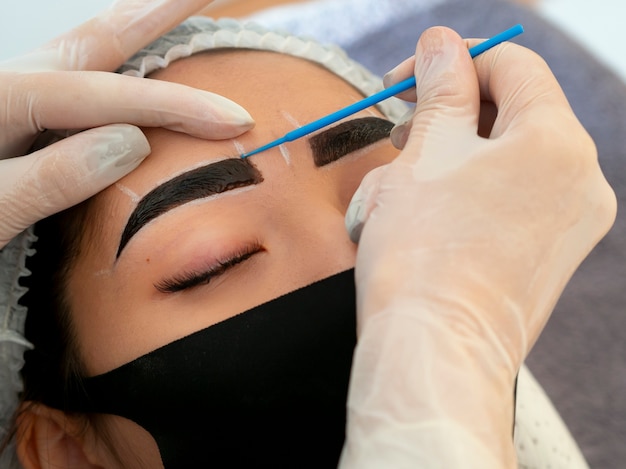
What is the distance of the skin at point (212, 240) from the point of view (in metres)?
0.95

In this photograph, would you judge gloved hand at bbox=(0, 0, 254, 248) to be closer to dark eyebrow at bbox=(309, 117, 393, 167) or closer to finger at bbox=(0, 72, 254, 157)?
finger at bbox=(0, 72, 254, 157)

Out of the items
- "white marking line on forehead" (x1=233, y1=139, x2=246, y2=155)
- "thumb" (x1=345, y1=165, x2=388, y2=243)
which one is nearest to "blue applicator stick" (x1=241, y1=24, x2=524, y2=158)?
"white marking line on forehead" (x1=233, y1=139, x2=246, y2=155)

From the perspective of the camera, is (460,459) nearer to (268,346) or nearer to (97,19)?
(268,346)

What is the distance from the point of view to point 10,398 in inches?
44.2

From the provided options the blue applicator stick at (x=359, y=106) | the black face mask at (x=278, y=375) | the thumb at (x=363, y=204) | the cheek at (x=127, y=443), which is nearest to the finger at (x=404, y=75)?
the blue applicator stick at (x=359, y=106)

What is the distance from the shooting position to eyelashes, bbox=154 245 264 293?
95cm

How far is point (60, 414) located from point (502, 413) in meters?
0.77

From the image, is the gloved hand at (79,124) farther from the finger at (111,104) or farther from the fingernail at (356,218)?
the fingernail at (356,218)

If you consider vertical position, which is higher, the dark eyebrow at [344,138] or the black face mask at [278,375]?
the dark eyebrow at [344,138]

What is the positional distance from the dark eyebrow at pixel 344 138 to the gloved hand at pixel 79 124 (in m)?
0.12

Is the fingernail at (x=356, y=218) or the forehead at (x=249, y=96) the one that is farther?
the forehead at (x=249, y=96)

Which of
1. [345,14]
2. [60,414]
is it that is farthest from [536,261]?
[345,14]

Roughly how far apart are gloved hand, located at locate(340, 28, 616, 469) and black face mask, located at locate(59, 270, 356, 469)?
142mm

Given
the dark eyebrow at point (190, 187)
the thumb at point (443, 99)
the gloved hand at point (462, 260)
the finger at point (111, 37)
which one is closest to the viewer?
the gloved hand at point (462, 260)
